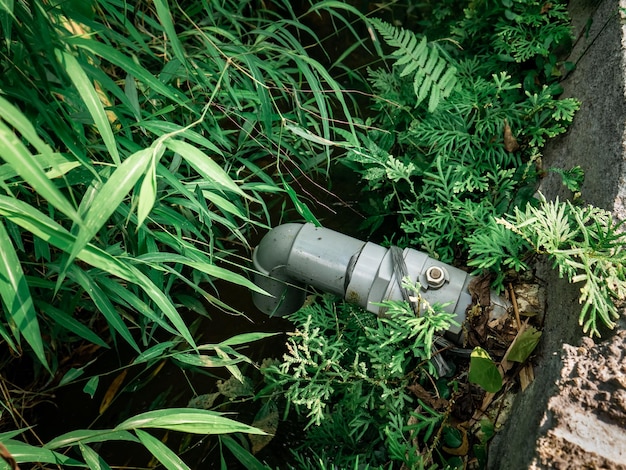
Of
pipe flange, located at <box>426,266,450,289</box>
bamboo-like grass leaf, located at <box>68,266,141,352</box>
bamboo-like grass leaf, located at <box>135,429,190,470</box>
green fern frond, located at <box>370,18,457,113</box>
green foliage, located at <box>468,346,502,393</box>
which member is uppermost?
green fern frond, located at <box>370,18,457,113</box>

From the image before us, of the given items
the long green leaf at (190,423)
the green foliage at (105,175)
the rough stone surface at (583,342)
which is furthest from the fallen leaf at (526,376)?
the green foliage at (105,175)

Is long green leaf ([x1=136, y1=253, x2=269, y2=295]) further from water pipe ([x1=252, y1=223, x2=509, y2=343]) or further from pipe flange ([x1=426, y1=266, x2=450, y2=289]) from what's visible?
pipe flange ([x1=426, y1=266, x2=450, y2=289])

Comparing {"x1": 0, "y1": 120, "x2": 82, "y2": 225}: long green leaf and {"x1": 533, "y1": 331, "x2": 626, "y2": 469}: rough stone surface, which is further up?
{"x1": 0, "y1": 120, "x2": 82, "y2": 225}: long green leaf

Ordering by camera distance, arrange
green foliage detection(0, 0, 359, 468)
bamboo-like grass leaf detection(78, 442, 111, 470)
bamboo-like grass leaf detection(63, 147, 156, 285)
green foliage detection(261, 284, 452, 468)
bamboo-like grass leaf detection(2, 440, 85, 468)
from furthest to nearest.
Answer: green foliage detection(261, 284, 452, 468) < bamboo-like grass leaf detection(78, 442, 111, 470) < bamboo-like grass leaf detection(2, 440, 85, 468) < green foliage detection(0, 0, 359, 468) < bamboo-like grass leaf detection(63, 147, 156, 285)

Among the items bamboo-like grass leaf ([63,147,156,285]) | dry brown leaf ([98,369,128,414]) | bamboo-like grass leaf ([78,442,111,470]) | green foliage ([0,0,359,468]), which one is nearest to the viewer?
bamboo-like grass leaf ([63,147,156,285])

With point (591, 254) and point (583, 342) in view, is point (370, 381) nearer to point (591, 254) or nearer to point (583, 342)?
point (583, 342)

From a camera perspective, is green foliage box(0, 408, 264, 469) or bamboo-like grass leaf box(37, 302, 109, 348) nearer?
green foliage box(0, 408, 264, 469)

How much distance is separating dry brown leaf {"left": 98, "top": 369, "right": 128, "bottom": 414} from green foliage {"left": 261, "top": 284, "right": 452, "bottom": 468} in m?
0.96

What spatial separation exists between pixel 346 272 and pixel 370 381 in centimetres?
44

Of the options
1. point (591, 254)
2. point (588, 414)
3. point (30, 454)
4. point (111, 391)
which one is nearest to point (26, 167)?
point (30, 454)

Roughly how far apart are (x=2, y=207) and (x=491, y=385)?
1.53 meters

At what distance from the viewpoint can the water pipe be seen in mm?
1899

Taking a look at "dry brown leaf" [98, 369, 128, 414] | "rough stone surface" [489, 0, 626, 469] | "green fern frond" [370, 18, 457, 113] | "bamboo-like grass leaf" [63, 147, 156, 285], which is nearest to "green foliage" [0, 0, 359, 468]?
"bamboo-like grass leaf" [63, 147, 156, 285]

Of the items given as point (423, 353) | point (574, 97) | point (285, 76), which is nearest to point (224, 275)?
point (423, 353)
